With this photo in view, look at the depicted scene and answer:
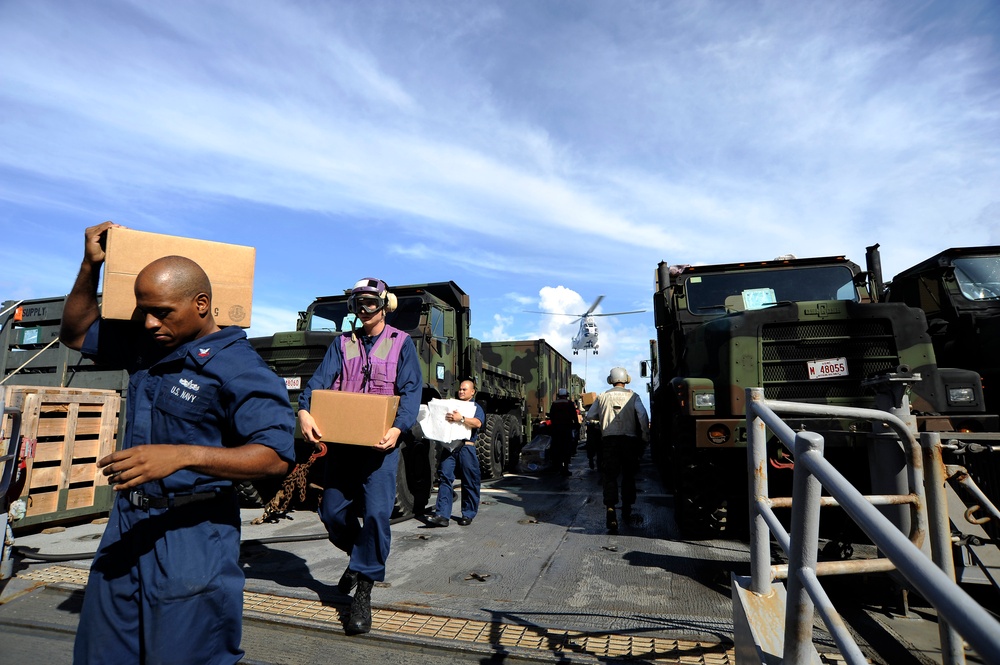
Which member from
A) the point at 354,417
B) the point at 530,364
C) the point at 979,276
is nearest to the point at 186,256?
the point at 354,417

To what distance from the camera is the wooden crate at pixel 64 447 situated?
16.8 feet

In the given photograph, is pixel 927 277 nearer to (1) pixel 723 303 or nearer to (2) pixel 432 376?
(1) pixel 723 303

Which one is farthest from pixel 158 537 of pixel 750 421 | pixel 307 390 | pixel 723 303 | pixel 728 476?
pixel 723 303

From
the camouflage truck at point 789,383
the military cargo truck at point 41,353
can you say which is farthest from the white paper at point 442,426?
the military cargo truck at point 41,353

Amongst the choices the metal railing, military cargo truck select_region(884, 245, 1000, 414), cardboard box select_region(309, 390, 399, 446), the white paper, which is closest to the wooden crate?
the white paper

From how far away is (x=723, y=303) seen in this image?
6.36m

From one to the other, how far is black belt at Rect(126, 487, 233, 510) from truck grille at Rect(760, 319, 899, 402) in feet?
13.9

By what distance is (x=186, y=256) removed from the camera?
2.19 meters

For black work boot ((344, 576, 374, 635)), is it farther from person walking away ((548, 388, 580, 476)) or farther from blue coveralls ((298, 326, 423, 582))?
person walking away ((548, 388, 580, 476))

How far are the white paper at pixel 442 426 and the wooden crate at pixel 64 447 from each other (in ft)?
9.77

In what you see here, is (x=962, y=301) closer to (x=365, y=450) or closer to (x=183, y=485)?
(x=365, y=450)

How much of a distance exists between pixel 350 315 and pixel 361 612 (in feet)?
16.6

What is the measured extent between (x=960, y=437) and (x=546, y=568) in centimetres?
267

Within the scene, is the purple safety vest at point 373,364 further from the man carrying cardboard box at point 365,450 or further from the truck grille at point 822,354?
the truck grille at point 822,354
